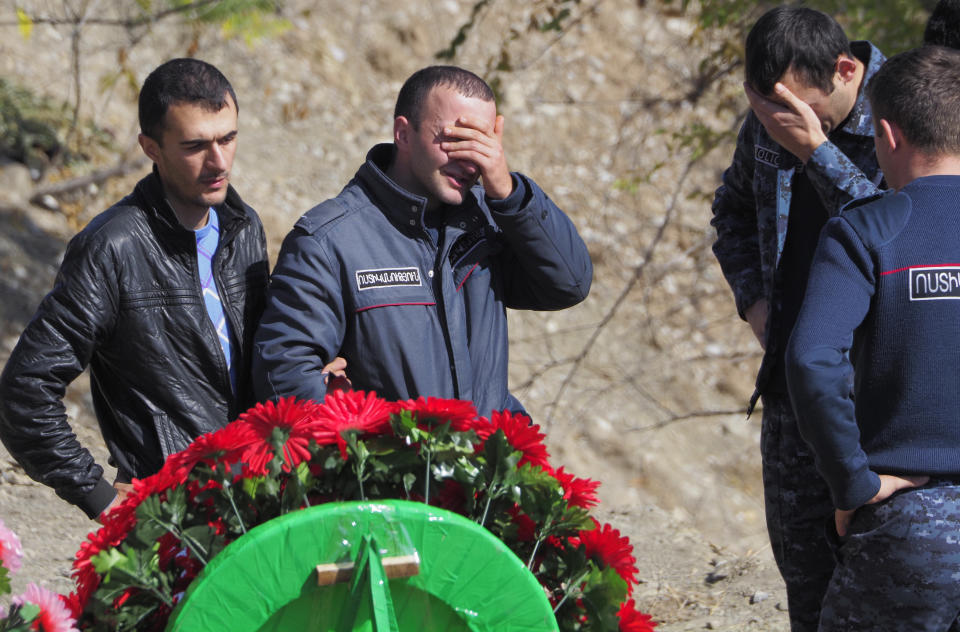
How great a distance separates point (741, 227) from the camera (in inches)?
124

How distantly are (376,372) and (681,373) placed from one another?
19.0ft

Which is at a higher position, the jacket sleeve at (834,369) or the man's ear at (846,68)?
the man's ear at (846,68)

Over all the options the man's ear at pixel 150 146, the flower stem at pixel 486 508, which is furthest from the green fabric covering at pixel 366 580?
the man's ear at pixel 150 146

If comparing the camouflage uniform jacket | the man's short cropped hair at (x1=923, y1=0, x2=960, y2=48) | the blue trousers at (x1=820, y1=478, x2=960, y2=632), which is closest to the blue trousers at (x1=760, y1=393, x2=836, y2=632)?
the camouflage uniform jacket

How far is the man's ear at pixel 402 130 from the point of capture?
8.95 feet

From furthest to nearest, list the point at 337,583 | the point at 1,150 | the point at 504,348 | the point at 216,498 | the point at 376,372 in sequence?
the point at 1,150 < the point at 504,348 < the point at 376,372 < the point at 216,498 < the point at 337,583

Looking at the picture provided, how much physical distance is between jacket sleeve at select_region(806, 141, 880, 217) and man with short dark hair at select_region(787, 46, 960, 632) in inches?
11.1

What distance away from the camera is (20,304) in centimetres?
645

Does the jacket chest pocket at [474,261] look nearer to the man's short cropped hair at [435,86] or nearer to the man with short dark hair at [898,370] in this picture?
the man's short cropped hair at [435,86]

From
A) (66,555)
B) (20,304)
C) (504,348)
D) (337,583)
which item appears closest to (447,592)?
(337,583)

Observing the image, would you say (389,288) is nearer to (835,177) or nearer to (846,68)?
(835,177)

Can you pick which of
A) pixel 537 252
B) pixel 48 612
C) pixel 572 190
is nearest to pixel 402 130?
pixel 537 252

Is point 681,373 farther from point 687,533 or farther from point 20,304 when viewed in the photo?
point 20,304

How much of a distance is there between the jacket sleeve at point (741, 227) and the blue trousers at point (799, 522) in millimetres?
Result: 405
